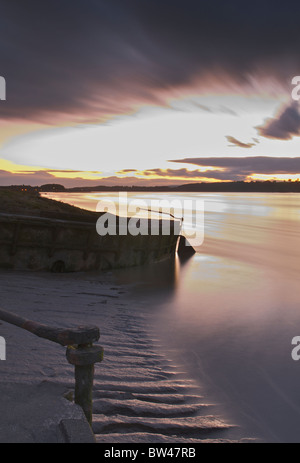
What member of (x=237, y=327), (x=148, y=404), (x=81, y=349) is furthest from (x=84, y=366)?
(x=237, y=327)

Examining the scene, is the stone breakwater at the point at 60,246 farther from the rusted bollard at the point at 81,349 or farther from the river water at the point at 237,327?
the rusted bollard at the point at 81,349

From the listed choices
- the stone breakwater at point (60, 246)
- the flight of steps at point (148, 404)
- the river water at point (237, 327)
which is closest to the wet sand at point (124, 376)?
the flight of steps at point (148, 404)

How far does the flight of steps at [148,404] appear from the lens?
3809mm

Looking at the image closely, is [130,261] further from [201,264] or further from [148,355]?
[148,355]

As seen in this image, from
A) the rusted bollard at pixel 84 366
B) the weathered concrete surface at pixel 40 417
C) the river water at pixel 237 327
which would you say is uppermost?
the rusted bollard at pixel 84 366

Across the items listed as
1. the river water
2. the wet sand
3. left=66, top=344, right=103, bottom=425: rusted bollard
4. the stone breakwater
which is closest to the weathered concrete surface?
left=66, top=344, right=103, bottom=425: rusted bollard

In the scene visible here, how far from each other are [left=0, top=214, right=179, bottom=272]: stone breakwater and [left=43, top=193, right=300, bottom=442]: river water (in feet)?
3.07

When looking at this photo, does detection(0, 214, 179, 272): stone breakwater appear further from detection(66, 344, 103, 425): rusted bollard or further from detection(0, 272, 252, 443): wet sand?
detection(66, 344, 103, 425): rusted bollard

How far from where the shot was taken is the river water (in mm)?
5480

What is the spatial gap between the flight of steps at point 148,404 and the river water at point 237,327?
444 millimetres

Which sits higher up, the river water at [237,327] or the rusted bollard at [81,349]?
the rusted bollard at [81,349]

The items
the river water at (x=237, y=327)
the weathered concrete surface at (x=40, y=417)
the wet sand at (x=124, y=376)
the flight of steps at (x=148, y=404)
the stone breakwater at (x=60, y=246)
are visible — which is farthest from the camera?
the stone breakwater at (x=60, y=246)
